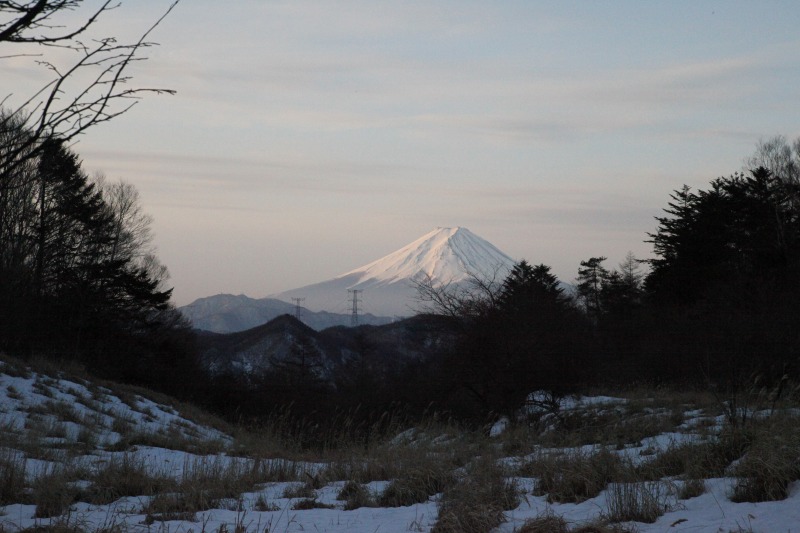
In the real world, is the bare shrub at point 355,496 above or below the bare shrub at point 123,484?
above

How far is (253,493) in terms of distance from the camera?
6.83m

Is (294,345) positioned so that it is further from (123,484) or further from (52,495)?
(52,495)

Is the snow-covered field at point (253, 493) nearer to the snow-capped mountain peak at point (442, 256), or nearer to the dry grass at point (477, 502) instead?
the dry grass at point (477, 502)

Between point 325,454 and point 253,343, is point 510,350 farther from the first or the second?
point 253,343

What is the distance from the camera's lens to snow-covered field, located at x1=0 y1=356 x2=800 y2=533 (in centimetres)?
486

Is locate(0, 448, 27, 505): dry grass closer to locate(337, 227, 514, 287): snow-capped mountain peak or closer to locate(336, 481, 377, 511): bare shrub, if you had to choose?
locate(336, 481, 377, 511): bare shrub

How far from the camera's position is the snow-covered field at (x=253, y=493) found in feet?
15.9

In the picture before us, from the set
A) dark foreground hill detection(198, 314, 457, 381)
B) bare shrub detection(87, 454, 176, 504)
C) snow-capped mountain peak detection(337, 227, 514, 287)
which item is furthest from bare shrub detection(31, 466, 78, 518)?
snow-capped mountain peak detection(337, 227, 514, 287)

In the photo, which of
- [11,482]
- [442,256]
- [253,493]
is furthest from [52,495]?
[442,256]

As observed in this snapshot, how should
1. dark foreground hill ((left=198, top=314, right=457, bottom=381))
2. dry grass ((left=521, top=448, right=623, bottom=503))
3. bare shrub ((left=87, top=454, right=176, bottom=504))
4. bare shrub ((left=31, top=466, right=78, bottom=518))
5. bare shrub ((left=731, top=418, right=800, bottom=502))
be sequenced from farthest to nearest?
dark foreground hill ((left=198, top=314, right=457, bottom=381)) < bare shrub ((left=87, top=454, right=176, bottom=504)) < dry grass ((left=521, top=448, right=623, bottom=503)) < bare shrub ((left=31, top=466, right=78, bottom=518)) < bare shrub ((left=731, top=418, right=800, bottom=502))

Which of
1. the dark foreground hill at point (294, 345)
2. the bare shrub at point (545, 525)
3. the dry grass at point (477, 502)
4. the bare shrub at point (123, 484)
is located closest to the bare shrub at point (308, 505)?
the dry grass at point (477, 502)

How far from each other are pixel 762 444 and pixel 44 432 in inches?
391

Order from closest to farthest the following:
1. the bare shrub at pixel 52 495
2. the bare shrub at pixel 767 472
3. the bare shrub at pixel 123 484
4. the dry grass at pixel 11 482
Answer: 1. the bare shrub at pixel 767 472
2. the bare shrub at pixel 52 495
3. the dry grass at pixel 11 482
4. the bare shrub at pixel 123 484

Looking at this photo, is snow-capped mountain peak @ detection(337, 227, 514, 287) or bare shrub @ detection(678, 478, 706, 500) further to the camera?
snow-capped mountain peak @ detection(337, 227, 514, 287)
